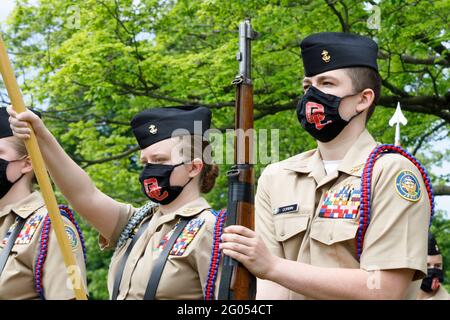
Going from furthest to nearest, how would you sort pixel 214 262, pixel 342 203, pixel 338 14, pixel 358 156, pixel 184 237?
pixel 338 14 → pixel 184 237 → pixel 214 262 → pixel 358 156 → pixel 342 203

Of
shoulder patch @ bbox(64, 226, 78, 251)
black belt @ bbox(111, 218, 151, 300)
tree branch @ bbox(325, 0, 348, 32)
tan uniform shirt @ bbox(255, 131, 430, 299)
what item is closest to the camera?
tan uniform shirt @ bbox(255, 131, 430, 299)

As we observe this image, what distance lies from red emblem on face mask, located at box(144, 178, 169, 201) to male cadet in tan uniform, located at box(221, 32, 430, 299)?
3.09ft

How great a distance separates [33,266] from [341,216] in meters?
2.39

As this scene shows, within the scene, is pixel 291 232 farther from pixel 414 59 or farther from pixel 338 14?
pixel 414 59

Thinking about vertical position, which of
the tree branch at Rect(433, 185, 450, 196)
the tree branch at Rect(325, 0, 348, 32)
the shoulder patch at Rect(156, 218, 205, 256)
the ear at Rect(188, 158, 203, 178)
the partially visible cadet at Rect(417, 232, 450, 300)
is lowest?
the partially visible cadet at Rect(417, 232, 450, 300)

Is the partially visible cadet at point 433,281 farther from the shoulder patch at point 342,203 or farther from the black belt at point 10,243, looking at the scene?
A: the shoulder patch at point 342,203

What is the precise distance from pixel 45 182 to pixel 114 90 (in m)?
8.97

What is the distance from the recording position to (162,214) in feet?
17.0

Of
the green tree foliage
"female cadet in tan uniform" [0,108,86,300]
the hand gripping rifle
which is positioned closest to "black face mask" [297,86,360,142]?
the hand gripping rifle

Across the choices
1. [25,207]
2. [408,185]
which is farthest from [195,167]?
[408,185]

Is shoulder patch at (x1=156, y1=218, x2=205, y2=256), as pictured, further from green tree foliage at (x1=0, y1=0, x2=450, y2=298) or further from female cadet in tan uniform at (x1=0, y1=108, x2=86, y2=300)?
green tree foliage at (x1=0, y1=0, x2=450, y2=298)

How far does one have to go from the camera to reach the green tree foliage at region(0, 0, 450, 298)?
36.9 feet
